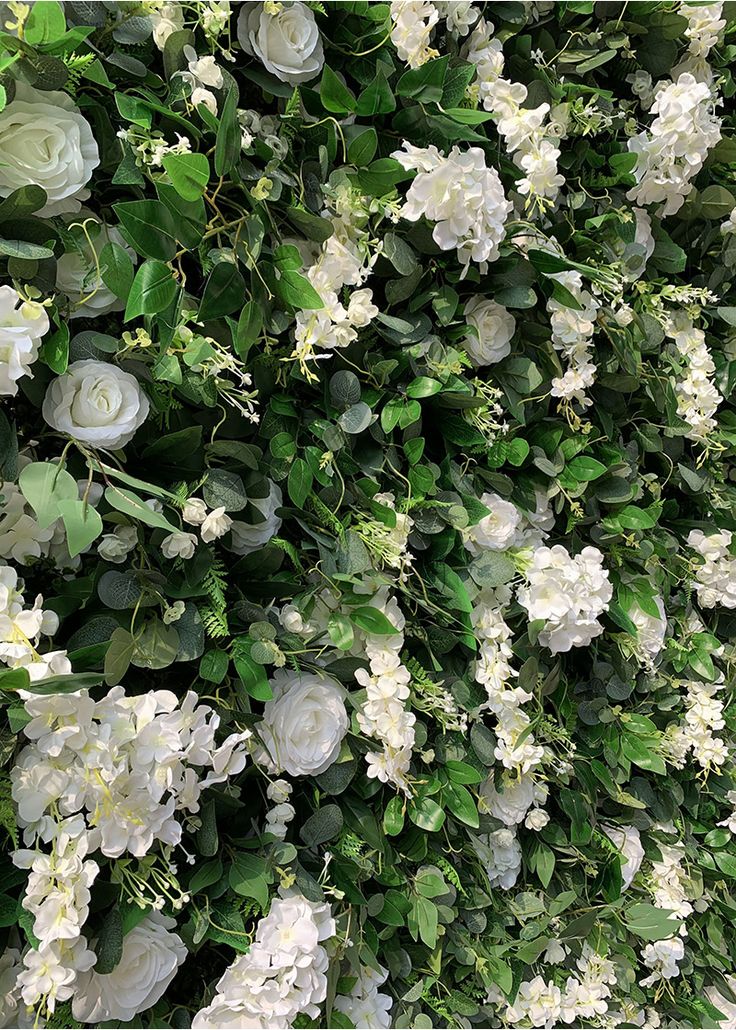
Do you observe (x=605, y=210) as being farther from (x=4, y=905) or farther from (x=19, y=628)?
(x=4, y=905)

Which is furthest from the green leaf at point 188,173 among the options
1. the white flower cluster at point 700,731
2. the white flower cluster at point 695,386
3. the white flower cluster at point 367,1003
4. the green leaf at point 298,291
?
the white flower cluster at point 700,731

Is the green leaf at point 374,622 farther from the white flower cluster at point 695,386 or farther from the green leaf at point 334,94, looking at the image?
the white flower cluster at point 695,386

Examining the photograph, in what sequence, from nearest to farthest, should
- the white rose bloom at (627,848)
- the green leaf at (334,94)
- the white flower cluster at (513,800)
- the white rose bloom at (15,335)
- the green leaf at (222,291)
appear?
the white rose bloom at (15,335)
the green leaf at (222,291)
the green leaf at (334,94)
the white flower cluster at (513,800)
the white rose bloom at (627,848)

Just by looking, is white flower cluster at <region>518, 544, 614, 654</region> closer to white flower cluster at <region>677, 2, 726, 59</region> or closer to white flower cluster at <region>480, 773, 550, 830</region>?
white flower cluster at <region>480, 773, 550, 830</region>

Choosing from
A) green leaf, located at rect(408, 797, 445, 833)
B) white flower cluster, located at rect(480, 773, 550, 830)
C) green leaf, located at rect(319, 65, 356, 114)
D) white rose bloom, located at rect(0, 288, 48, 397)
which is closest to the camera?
white rose bloom, located at rect(0, 288, 48, 397)

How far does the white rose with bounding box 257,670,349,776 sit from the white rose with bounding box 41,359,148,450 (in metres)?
0.37

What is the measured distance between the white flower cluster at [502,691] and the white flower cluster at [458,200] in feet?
1.66

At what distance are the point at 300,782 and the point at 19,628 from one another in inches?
17.6

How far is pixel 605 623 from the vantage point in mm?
1253

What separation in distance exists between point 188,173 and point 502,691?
0.78 m

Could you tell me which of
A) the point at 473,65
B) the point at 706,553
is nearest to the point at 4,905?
the point at 473,65

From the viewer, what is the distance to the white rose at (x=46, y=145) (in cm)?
67

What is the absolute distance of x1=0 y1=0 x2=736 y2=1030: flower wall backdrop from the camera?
711 millimetres

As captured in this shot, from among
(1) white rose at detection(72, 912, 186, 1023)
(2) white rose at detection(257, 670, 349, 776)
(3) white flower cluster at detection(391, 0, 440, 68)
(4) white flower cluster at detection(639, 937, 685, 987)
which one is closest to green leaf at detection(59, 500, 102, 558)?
(2) white rose at detection(257, 670, 349, 776)
